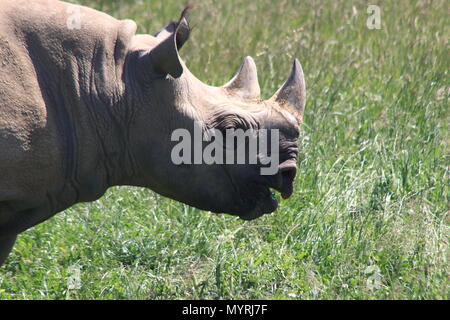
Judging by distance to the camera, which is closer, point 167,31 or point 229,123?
point 229,123

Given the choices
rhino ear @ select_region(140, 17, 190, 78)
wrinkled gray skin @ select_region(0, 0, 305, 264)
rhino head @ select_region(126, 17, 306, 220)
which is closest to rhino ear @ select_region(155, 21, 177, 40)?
rhino head @ select_region(126, 17, 306, 220)

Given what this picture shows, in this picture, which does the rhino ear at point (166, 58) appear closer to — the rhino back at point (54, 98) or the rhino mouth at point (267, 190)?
the rhino back at point (54, 98)

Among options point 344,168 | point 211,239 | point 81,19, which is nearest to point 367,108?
point 344,168

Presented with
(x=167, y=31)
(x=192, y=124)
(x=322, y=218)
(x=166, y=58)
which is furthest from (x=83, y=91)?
(x=322, y=218)

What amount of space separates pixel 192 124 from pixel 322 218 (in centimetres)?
155

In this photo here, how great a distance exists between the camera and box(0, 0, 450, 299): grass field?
5.75 meters

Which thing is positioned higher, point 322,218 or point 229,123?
point 229,123

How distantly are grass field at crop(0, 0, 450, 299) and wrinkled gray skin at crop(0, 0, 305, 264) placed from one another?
0.75 m

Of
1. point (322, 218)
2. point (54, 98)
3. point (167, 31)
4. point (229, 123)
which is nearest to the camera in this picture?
point (54, 98)

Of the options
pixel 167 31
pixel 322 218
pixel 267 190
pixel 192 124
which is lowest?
pixel 322 218

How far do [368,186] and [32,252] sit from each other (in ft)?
6.83

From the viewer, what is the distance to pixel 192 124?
16.5 feet

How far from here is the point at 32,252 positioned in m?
6.21

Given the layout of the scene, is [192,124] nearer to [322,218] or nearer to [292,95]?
[292,95]
